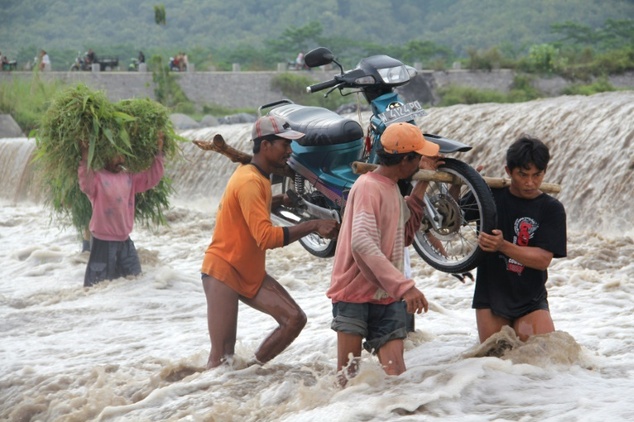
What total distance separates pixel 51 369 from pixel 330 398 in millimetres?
2877

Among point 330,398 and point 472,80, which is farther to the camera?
point 472,80

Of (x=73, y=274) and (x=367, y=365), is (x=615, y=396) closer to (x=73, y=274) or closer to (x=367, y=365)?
(x=367, y=365)

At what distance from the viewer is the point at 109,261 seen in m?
10.3

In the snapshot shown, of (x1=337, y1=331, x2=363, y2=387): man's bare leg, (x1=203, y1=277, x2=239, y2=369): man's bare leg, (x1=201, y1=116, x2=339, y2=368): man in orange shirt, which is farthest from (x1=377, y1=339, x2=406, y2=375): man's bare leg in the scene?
(x1=203, y1=277, x2=239, y2=369): man's bare leg

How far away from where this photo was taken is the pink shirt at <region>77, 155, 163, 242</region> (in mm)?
9984

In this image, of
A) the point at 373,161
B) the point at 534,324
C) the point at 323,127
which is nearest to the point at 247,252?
the point at 373,161

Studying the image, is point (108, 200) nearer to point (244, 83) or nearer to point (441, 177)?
point (441, 177)

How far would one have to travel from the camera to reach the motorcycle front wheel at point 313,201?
7434 millimetres

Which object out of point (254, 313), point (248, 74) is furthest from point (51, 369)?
point (248, 74)

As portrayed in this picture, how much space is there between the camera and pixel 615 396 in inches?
227

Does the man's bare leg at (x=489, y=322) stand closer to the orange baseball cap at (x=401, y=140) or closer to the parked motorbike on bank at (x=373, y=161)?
the parked motorbike on bank at (x=373, y=161)

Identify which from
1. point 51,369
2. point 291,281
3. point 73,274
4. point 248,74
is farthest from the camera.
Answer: point 248,74

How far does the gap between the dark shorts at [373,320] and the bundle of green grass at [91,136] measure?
471 cm

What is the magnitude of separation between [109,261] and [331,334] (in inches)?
117
